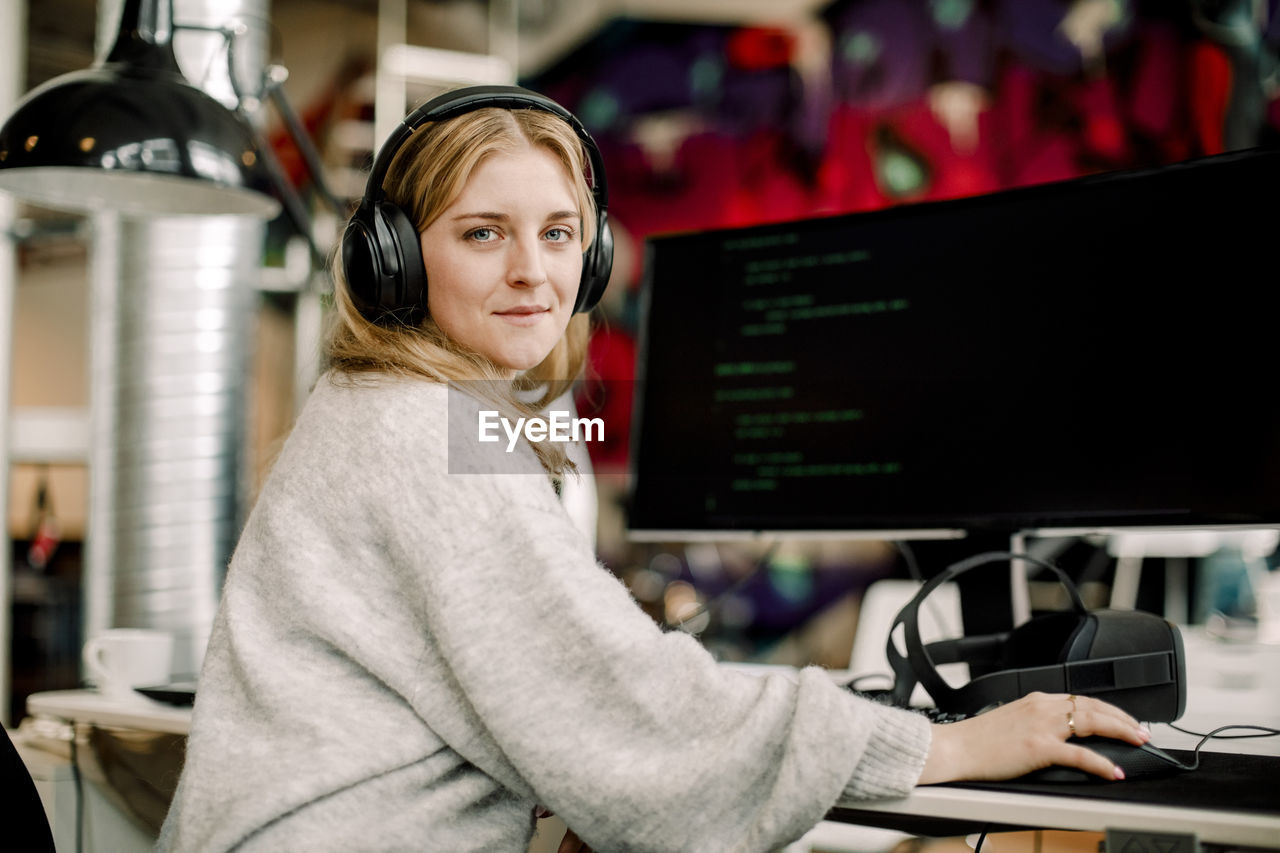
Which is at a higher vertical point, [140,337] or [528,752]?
[140,337]

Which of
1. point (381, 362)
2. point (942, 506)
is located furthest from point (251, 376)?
point (942, 506)

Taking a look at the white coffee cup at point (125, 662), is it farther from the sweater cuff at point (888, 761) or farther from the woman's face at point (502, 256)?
the sweater cuff at point (888, 761)

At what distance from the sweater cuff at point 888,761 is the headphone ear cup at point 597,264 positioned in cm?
57

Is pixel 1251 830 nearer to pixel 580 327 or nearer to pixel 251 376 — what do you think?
pixel 580 327

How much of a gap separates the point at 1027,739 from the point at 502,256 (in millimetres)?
593

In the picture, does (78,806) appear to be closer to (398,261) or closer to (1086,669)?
(398,261)

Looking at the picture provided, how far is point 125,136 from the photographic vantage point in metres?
1.27

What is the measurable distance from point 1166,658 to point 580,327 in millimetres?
718

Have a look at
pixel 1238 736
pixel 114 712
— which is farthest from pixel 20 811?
pixel 1238 736

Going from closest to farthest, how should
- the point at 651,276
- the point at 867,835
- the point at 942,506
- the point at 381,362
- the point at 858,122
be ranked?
the point at 381,362 → the point at 942,506 → the point at 651,276 → the point at 867,835 → the point at 858,122

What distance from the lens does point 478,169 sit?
971mm

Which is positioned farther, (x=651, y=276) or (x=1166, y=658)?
(x=651, y=276)

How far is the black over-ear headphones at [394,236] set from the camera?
97cm

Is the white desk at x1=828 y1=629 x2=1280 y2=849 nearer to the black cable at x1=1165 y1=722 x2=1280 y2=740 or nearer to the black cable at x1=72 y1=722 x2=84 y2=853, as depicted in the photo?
the black cable at x1=1165 y1=722 x2=1280 y2=740
